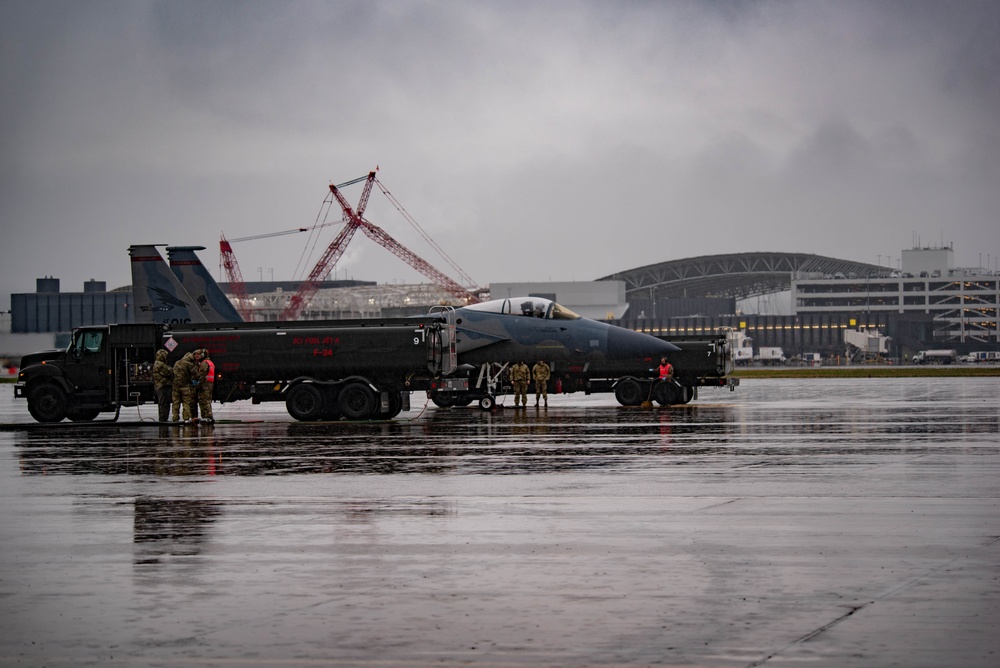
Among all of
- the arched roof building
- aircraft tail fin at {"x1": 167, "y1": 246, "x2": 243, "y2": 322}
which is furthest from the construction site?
aircraft tail fin at {"x1": 167, "y1": 246, "x2": 243, "y2": 322}

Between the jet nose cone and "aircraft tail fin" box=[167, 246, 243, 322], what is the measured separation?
43.4 feet

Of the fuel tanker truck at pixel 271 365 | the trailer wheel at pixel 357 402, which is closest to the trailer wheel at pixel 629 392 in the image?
the fuel tanker truck at pixel 271 365

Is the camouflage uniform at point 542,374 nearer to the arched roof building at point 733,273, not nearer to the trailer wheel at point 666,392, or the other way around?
the trailer wheel at point 666,392

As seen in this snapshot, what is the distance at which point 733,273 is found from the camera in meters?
180

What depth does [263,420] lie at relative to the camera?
3030 cm

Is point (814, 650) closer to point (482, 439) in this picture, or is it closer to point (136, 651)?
point (136, 651)

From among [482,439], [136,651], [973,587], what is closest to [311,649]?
[136,651]

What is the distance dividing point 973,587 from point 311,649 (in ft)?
14.9

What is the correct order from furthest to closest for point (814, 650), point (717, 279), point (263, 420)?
point (717, 279) → point (263, 420) → point (814, 650)

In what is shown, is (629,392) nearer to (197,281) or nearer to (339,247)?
(197,281)

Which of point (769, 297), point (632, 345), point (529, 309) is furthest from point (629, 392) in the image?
point (769, 297)

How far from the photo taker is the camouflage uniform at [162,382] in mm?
28906

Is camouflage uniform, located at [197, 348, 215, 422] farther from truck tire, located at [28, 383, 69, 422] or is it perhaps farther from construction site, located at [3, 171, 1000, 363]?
construction site, located at [3, 171, 1000, 363]

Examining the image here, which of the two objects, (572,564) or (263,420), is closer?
(572,564)
